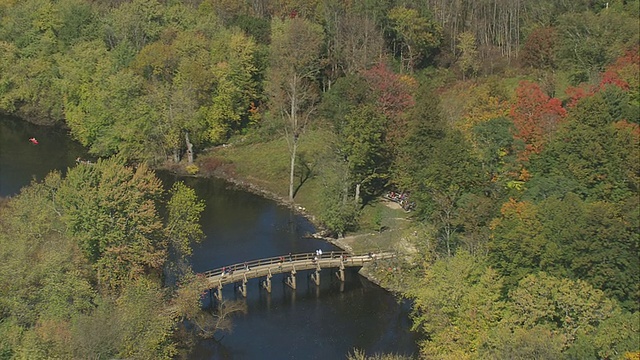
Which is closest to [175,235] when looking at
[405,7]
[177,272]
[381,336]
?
[177,272]

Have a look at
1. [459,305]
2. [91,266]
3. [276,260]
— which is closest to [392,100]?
[276,260]

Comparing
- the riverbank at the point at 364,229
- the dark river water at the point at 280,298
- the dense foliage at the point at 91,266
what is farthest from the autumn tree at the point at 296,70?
the dense foliage at the point at 91,266

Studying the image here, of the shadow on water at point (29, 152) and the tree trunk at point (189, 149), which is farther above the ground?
the tree trunk at point (189, 149)

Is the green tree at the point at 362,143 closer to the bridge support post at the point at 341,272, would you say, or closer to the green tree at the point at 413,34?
the bridge support post at the point at 341,272

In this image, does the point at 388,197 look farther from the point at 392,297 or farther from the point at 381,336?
the point at 381,336

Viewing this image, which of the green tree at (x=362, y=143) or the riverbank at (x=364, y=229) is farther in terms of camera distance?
the green tree at (x=362, y=143)

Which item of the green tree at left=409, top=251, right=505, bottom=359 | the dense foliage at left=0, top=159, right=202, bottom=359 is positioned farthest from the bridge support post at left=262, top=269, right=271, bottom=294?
the green tree at left=409, top=251, right=505, bottom=359
